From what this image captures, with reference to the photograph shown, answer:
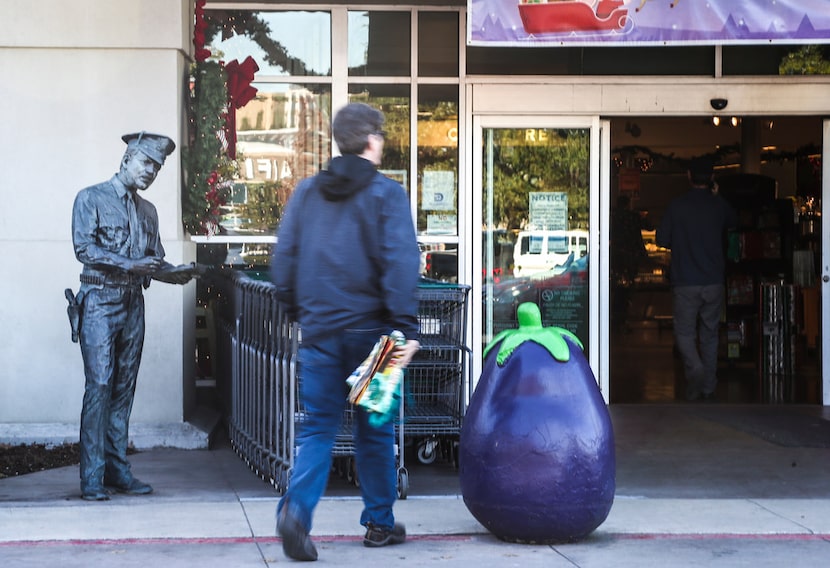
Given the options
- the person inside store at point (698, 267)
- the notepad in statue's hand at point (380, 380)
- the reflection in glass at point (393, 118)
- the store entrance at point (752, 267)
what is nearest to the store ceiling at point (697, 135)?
the store entrance at point (752, 267)

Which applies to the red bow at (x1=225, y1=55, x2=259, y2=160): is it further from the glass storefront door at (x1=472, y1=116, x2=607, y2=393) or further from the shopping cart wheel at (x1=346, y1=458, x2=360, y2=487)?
the shopping cart wheel at (x1=346, y1=458, x2=360, y2=487)

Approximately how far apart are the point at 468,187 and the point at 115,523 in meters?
5.58

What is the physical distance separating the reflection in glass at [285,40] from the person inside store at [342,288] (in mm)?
5577

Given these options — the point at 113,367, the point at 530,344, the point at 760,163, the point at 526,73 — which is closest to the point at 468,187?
the point at 526,73

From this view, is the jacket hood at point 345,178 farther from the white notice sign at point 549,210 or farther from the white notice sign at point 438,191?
the white notice sign at point 549,210

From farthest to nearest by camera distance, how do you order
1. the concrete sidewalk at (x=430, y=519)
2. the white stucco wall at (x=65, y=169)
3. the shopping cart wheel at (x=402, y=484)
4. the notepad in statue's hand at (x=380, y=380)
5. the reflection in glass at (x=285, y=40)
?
the reflection in glass at (x=285, y=40)
the white stucco wall at (x=65, y=169)
the shopping cart wheel at (x=402, y=484)
the concrete sidewalk at (x=430, y=519)
the notepad in statue's hand at (x=380, y=380)

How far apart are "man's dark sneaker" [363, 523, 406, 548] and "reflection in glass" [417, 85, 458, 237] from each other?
5.54 m

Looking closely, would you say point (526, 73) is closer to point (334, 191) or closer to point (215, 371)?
point (215, 371)

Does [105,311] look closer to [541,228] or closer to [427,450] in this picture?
[427,450]

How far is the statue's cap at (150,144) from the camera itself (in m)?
7.36

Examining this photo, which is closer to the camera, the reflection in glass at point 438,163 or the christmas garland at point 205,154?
the christmas garland at point 205,154

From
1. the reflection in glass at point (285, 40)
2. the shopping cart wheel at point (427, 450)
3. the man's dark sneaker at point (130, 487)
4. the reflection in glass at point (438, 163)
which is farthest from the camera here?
the reflection in glass at point (438, 163)

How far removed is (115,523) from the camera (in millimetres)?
6605

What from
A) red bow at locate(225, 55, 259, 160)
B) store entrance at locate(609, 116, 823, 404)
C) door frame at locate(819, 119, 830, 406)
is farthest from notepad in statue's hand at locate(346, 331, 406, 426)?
door frame at locate(819, 119, 830, 406)
